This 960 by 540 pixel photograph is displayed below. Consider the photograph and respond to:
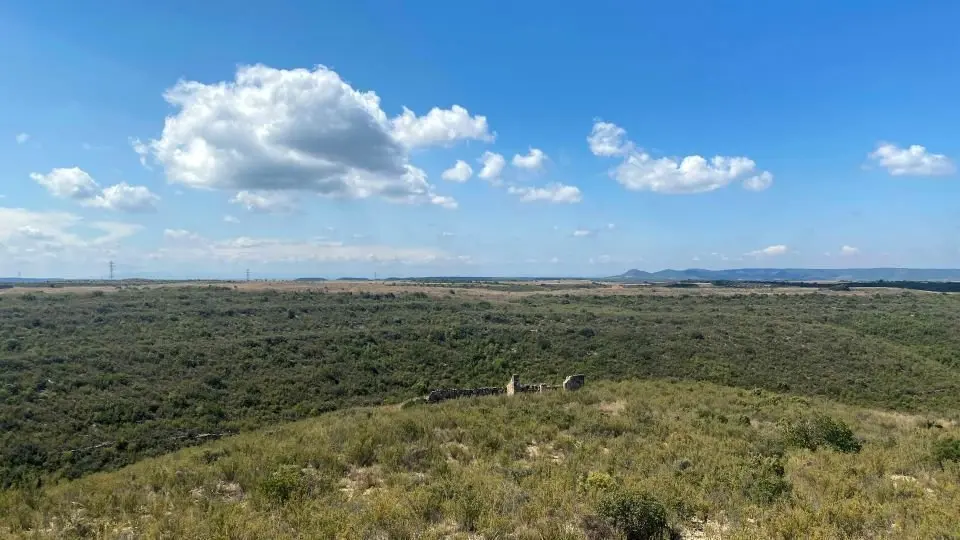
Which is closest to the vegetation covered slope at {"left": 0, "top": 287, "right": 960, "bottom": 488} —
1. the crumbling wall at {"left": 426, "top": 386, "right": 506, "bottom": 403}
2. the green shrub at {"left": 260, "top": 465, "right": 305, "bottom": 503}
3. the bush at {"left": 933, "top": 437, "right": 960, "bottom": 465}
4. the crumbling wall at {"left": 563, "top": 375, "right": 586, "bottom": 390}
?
the crumbling wall at {"left": 426, "top": 386, "right": 506, "bottom": 403}

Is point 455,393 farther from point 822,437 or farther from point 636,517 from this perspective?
Answer: point 636,517

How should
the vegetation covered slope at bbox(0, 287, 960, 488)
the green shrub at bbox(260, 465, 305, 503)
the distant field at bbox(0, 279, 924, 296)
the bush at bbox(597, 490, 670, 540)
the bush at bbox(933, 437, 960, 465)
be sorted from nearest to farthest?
the bush at bbox(597, 490, 670, 540) < the green shrub at bbox(260, 465, 305, 503) < the bush at bbox(933, 437, 960, 465) < the vegetation covered slope at bbox(0, 287, 960, 488) < the distant field at bbox(0, 279, 924, 296)

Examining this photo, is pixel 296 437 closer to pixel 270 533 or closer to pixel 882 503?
pixel 270 533

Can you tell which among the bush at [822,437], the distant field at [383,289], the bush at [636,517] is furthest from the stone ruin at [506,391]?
the distant field at [383,289]

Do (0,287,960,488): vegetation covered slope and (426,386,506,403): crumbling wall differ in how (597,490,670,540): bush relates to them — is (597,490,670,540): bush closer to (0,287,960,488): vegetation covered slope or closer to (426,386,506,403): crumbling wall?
(426,386,506,403): crumbling wall

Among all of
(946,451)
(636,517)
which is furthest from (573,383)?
(636,517)

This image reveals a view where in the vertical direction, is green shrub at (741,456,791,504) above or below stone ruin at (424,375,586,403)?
above
